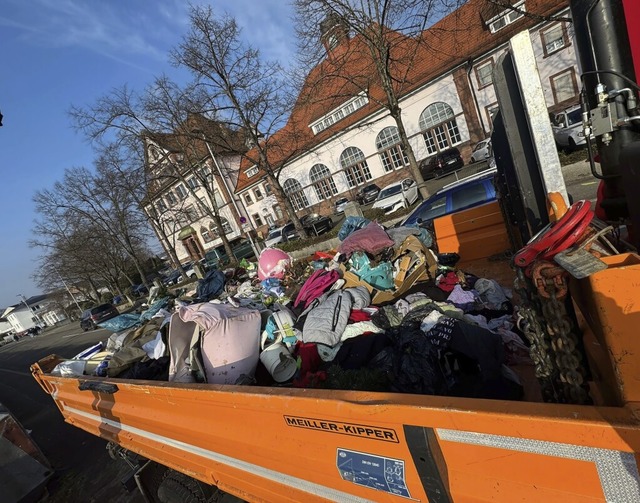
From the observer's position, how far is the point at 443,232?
4.12 meters

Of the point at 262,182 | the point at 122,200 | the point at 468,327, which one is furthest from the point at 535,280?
the point at 262,182

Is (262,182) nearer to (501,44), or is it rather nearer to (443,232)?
(501,44)

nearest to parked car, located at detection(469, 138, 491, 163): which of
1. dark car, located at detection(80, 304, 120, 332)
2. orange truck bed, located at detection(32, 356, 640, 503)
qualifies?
orange truck bed, located at detection(32, 356, 640, 503)

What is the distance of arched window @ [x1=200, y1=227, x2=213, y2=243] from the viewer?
3929cm

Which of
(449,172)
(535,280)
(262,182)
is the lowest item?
(449,172)

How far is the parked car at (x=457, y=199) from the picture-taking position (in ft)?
20.1

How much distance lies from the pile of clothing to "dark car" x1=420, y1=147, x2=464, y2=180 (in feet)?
67.5

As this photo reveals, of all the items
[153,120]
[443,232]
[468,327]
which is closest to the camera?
[468,327]

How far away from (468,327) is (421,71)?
83.3 ft

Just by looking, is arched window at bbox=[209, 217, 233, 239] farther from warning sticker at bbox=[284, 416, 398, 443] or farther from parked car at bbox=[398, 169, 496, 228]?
warning sticker at bbox=[284, 416, 398, 443]

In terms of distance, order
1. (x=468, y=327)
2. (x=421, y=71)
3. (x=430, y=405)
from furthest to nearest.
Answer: (x=421, y=71)
(x=468, y=327)
(x=430, y=405)

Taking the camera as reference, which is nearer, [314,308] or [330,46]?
[314,308]

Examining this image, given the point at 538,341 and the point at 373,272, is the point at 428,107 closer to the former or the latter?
the point at 373,272

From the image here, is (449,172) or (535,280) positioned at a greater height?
(535,280)
